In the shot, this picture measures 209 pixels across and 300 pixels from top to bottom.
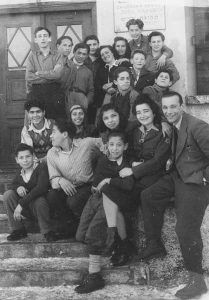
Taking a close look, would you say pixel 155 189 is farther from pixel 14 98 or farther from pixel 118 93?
pixel 14 98

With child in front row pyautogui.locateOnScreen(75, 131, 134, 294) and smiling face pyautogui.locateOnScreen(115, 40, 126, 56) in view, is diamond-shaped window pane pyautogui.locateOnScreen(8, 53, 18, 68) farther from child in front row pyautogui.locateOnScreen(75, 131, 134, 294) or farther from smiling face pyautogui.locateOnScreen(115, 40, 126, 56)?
child in front row pyautogui.locateOnScreen(75, 131, 134, 294)

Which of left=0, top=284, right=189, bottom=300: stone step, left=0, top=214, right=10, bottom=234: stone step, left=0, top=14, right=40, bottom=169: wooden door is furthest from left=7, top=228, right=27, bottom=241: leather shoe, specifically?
left=0, top=14, right=40, bottom=169: wooden door

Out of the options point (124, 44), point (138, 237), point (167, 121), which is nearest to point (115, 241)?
point (138, 237)

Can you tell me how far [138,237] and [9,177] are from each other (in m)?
2.08

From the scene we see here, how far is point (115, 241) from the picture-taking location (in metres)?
3.97

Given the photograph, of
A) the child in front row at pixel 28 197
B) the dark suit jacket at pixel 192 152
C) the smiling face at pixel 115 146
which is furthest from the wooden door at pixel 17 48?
the dark suit jacket at pixel 192 152

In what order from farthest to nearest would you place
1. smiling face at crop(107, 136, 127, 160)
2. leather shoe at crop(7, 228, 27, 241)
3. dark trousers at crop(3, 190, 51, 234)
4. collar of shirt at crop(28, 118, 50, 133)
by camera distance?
collar of shirt at crop(28, 118, 50, 133) → leather shoe at crop(7, 228, 27, 241) → dark trousers at crop(3, 190, 51, 234) → smiling face at crop(107, 136, 127, 160)

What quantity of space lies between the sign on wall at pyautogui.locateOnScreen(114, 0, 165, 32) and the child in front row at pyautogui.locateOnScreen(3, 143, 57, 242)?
2.71m

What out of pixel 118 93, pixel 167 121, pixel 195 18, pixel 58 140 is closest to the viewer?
pixel 167 121

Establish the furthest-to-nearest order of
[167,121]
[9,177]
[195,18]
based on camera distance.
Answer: [195,18]
[9,177]
[167,121]

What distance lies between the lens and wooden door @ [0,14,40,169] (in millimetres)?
6691

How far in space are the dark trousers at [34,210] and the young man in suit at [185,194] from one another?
99 centimetres

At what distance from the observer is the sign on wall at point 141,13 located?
20.8ft

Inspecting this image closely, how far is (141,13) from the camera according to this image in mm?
6367
